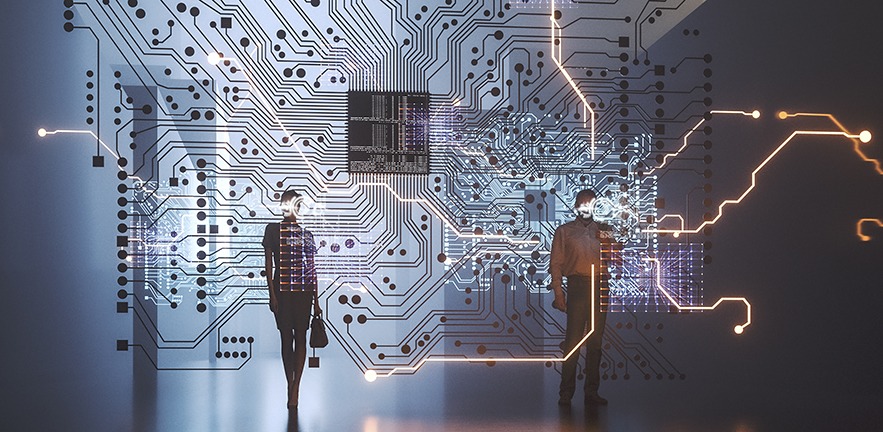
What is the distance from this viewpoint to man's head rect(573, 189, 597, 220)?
4.75 meters

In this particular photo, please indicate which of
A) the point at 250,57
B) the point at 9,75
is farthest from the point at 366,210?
the point at 9,75

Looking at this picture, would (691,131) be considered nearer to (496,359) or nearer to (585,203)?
(585,203)

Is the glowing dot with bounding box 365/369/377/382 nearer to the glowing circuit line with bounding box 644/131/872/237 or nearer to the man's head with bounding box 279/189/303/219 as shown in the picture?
the man's head with bounding box 279/189/303/219

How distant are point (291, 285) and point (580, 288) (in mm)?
1773

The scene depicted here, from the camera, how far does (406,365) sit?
5.38 meters

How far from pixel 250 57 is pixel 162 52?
2.11 ft

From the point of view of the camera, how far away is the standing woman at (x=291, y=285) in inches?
175

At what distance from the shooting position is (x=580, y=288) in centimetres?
474

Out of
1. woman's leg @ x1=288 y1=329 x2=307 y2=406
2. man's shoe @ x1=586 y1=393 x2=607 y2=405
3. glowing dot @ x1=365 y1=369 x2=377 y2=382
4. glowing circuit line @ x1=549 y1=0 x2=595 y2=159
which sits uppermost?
glowing circuit line @ x1=549 y1=0 x2=595 y2=159

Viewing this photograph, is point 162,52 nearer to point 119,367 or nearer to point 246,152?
point 246,152

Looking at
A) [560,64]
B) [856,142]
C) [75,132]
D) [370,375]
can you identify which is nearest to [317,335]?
[370,375]

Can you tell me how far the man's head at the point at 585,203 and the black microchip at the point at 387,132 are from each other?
1.14 metres

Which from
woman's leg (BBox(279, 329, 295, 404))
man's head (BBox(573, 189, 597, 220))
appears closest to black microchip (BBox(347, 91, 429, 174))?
man's head (BBox(573, 189, 597, 220))

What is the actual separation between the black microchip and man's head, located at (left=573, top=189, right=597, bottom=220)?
114cm
